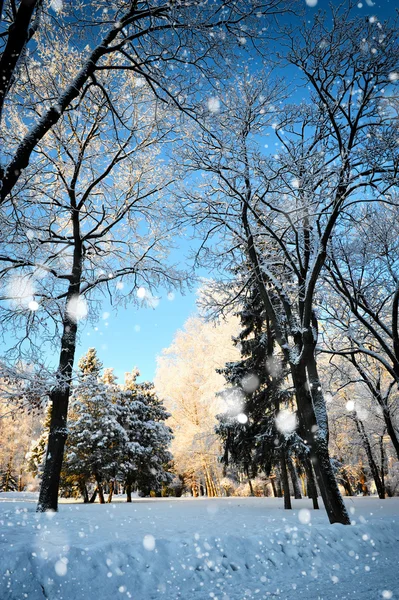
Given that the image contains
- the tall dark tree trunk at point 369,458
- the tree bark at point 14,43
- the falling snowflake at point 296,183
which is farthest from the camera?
the tall dark tree trunk at point 369,458

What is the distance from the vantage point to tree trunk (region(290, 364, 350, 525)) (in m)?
7.21

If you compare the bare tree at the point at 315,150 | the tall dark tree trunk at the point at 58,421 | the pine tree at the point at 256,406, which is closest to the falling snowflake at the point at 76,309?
the tall dark tree trunk at the point at 58,421

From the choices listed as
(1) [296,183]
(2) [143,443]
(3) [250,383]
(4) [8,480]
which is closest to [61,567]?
(1) [296,183]

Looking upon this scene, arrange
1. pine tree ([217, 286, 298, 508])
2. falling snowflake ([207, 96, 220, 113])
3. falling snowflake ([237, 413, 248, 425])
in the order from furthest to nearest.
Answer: falling snowflake ([237, 413, 248, 425])
pine tree ([217, 286, 298, 508])
falling snowflake ([207, 96, 220, 113])

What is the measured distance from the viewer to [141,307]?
11320 mm

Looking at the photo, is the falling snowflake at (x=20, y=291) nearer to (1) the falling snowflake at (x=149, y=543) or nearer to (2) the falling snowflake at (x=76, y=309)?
(2) the falling snowflake at (x=76, y=309)

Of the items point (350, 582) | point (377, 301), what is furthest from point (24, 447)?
point (350, 582)

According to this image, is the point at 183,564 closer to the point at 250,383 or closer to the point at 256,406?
the point at 256,406

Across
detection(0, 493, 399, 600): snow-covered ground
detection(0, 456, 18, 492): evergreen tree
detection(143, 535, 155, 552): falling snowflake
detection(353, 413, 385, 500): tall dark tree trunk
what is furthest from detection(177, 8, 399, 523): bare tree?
detection(0, 456, 18, 492): evergreen tree

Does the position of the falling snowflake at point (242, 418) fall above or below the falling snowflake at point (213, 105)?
below

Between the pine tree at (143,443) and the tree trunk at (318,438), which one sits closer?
the tree trunk at (318,438)

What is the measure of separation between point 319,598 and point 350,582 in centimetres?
88

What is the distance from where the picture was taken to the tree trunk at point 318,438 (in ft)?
23.7

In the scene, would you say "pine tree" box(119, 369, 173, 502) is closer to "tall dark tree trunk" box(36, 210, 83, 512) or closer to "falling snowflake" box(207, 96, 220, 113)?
"tall dark tree trunk" box(36, 210, 83, 512)
